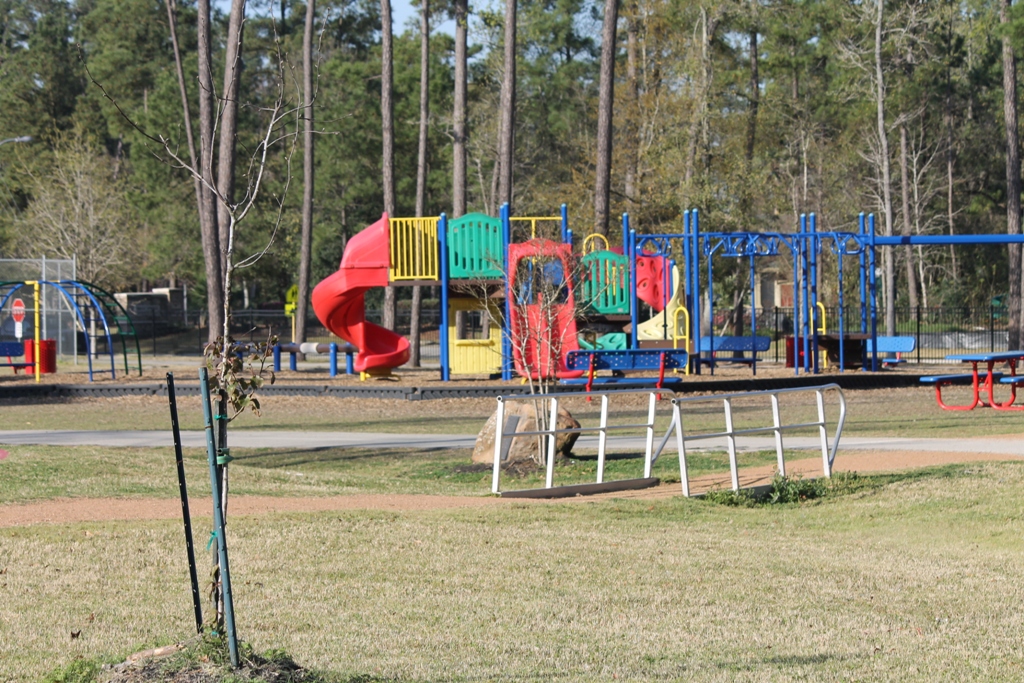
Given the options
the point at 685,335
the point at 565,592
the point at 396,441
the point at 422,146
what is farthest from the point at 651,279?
the point at 565,592

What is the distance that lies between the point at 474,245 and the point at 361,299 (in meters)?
3.23

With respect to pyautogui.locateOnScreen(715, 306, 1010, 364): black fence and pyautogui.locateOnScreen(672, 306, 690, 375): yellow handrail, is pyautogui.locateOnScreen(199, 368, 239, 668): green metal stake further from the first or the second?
pyautogui.locateOnScreen(715, 306, 1010, 364): black fence

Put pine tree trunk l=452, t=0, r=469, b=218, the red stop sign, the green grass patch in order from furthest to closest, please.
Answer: pine tree trunk l=452, t=0, r=469, b=218, the red stop sign, the green grass patch

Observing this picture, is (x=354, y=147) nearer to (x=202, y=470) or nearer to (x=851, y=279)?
(x=851, y=279)

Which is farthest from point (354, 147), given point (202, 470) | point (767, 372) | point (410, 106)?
point (202, 470)

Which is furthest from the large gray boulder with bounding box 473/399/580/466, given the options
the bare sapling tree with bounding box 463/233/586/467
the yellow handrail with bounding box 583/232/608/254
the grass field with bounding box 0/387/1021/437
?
the yellow handrail with bounding box 583/232/608/254

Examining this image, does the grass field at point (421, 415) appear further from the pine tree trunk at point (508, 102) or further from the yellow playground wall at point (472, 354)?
the pine tree trunk at point (508, 102)

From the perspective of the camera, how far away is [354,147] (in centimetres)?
5553

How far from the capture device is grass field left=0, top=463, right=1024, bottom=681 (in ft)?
21.0

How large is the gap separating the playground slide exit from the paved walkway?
29.6 ft

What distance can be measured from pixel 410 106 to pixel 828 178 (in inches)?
774

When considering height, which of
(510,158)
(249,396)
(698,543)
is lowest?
(698,543)

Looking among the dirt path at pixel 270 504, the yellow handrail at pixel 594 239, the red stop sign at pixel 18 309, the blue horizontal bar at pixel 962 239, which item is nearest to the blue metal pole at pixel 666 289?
the yellow handrail at pixel 594 239

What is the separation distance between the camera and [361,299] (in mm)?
29484
